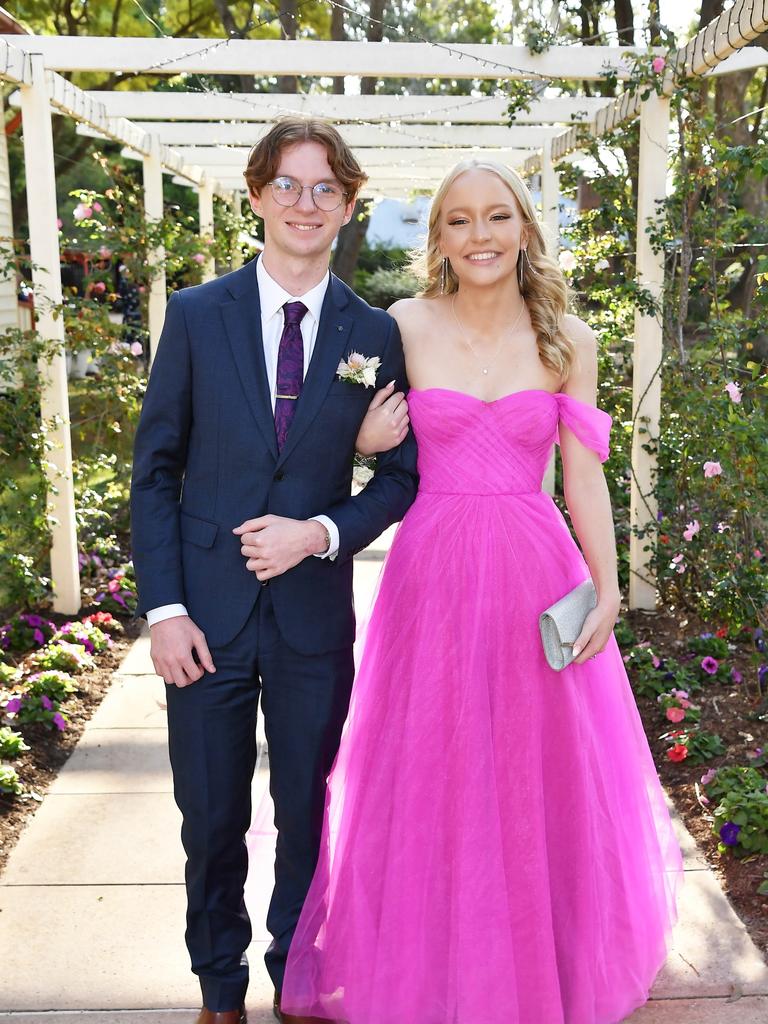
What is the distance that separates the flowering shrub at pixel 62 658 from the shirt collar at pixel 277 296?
3.19m

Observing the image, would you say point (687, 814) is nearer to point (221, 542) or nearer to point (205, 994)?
point (205, 994)

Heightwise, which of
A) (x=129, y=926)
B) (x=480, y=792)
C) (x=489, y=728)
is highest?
(x=489, y=728)

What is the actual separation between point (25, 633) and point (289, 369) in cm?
364

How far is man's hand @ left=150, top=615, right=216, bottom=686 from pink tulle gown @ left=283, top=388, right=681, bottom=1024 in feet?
1.76

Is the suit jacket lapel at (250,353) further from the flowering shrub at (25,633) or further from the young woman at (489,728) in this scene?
the flowering shrub at (25,633)

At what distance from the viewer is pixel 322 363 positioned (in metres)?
2.61

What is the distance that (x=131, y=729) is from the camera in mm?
4910

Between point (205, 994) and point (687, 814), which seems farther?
point (687, 814)

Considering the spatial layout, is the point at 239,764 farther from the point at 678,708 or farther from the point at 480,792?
the point at 678,708

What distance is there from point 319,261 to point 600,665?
4.14 ft

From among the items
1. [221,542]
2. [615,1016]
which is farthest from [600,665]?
[221,542]

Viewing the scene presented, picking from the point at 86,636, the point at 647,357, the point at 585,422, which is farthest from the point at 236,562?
→ the point at 647,357

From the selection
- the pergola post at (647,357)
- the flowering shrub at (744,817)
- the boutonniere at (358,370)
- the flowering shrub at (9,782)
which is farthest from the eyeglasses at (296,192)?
the pergola post at (647,357)

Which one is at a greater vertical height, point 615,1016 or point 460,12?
point 460,12
